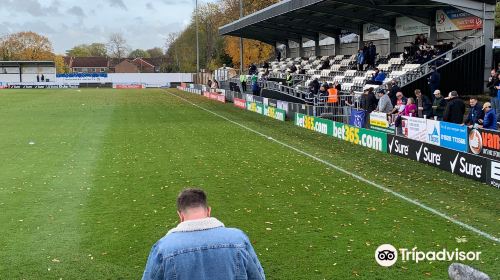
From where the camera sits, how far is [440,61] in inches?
1115

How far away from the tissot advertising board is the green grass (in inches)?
12.5

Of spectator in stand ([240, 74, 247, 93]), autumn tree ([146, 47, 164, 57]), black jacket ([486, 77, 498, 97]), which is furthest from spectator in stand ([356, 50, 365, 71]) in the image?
autumn tree ([146, 47, 164, 57])

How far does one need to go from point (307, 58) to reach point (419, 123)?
127 feet

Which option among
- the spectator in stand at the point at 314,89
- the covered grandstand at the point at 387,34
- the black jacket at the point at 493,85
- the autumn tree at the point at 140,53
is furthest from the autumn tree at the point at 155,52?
the black jacket at the point at 493,85

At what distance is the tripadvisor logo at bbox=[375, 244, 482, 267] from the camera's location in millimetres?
8070

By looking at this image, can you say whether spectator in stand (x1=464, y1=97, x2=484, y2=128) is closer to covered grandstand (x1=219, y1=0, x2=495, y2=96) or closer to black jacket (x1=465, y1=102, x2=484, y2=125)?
black jacket (x1=465, y1=102, x2=484, y2=125)

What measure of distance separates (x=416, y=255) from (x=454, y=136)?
25.6 feet

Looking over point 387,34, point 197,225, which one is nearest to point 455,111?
point 197,225

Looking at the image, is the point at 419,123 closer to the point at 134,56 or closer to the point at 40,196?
the point at 40,196

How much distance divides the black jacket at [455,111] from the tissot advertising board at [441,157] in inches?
54.7

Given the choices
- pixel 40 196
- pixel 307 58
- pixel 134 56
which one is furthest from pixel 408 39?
pixel 134 56

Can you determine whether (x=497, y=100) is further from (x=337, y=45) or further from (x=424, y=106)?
(x=337, y=45)

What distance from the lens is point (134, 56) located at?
178125 mm

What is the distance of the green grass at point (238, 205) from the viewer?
8.12m
